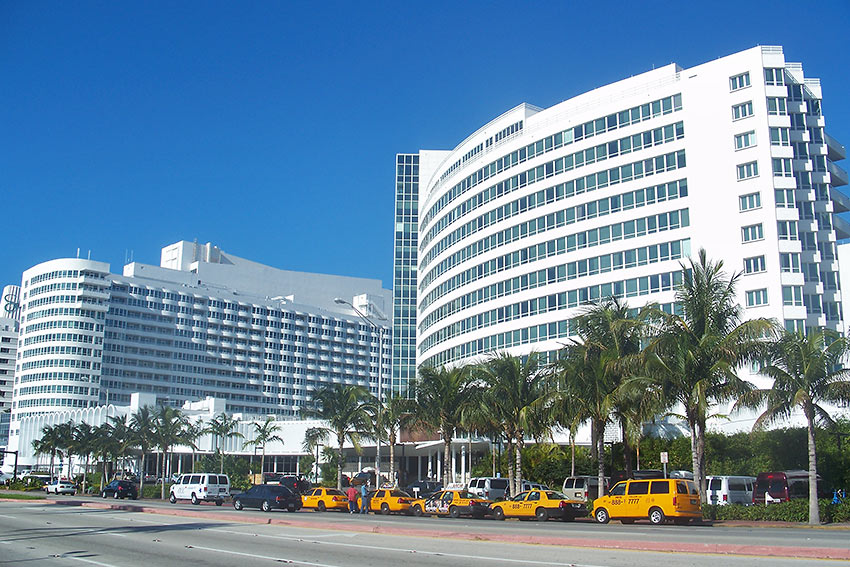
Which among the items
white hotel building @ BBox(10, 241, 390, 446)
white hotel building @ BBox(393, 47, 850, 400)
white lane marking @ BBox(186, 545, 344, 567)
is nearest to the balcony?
white hotel building @ BBox(393, 47, 850, 400)

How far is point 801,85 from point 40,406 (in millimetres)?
137680

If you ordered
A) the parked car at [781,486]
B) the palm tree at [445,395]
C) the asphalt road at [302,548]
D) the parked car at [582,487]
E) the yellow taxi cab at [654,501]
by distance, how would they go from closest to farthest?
the asphalt road at [302,548] → the yellow taxi cab at [654,501] → the parked car at [781,486] → the parked car at [582,487] → the palm tree at [445,395]

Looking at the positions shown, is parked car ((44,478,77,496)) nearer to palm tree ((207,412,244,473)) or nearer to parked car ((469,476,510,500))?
palm tree ((207,412,244,473))

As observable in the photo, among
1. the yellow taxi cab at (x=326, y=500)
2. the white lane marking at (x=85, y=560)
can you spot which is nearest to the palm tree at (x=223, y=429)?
the yellow taxi cab at (x=326, y=500)

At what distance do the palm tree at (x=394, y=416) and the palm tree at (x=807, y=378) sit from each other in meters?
26.9

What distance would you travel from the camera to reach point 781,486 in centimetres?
4062

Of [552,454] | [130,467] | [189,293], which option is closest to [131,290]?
[189,293]

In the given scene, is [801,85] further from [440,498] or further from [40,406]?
[40,406]

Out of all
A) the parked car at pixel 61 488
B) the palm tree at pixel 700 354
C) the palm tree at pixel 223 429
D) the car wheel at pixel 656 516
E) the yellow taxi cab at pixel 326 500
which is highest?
the palm tree at pixel 700 354

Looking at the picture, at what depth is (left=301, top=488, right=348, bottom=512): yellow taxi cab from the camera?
1801 inches

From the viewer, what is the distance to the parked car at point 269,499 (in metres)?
42.5

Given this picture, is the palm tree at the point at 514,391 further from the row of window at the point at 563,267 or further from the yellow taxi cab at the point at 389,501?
the row of window at the point at 563,267

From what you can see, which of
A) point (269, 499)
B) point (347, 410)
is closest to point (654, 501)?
point (269, 499)

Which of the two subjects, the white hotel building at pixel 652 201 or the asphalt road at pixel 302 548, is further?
the white hotel building at pixel 652 201
